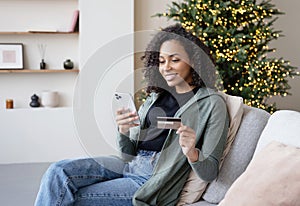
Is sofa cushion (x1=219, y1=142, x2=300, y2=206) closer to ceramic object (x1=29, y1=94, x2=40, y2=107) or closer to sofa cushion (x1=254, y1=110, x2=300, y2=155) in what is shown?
sofa cushion (x1=254, y1=110, x2=300, y2=155)

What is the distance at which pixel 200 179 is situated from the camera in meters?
2.01

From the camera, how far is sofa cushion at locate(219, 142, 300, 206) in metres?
1.50

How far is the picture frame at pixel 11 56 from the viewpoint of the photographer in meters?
4.83

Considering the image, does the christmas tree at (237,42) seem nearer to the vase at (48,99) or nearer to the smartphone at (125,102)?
the vase at (48,99)

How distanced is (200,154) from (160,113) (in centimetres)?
38

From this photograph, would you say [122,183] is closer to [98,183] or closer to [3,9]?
[98,183]

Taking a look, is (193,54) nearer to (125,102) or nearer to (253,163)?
(125,102)

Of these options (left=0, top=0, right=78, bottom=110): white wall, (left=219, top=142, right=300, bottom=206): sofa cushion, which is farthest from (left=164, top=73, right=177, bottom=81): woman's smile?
(left=0, top=0, right=78, bottom=110): white wall

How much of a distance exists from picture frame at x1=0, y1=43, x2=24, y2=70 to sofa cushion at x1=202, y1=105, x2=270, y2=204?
3.31m

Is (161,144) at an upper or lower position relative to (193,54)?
lower

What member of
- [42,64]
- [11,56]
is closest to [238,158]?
[42,64]

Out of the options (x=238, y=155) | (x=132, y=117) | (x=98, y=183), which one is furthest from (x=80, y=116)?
(x=238, y=155)

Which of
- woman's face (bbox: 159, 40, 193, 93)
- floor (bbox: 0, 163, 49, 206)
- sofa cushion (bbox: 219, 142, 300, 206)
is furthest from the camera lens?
floor (bbox: 0, 163, 49, 206)

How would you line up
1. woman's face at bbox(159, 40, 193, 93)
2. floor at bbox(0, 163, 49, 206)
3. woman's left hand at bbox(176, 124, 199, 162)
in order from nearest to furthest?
1. woman's left hand at bbox(176, 124, 199, 162)
2. woman's face at bbox(159, 40, 193, 93)
3. floor at bbox(0, 163, 49, 206)
